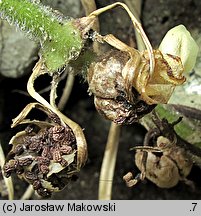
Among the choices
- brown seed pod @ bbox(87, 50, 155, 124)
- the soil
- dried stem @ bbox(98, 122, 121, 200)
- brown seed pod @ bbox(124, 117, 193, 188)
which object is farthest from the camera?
the soil

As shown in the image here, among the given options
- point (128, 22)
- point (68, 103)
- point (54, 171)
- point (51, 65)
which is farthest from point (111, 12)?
point (54, 171)

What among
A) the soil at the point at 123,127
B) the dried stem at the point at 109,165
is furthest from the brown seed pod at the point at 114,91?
the soil at the point at 123,127

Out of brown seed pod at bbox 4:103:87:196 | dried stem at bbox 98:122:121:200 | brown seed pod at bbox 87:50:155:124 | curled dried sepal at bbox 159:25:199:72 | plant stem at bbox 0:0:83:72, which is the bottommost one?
dried stem at bbox 98:122:121:200

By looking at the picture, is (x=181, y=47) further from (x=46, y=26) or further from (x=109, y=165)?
(x=109, y=165)

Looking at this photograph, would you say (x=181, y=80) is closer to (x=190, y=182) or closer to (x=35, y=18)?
(x=35, y=18)

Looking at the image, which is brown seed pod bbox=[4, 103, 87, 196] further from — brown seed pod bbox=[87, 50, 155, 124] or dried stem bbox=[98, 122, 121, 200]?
dried stem bbox=[98, 122, 121, 200]

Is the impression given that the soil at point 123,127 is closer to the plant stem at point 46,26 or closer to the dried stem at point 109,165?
the dried stem at point 109,165

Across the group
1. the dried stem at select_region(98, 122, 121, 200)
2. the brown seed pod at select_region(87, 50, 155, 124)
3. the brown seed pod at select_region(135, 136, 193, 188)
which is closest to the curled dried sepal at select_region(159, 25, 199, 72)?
the brown seed pod at select_region(87, 50, 155, 124)
